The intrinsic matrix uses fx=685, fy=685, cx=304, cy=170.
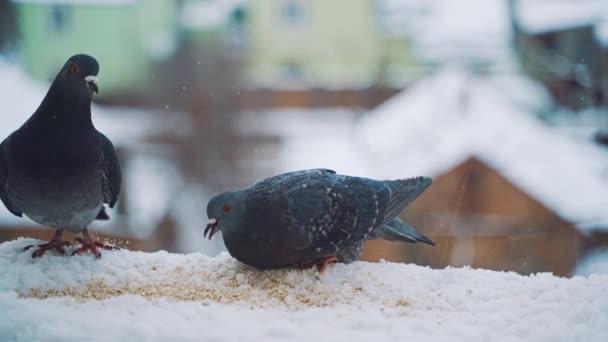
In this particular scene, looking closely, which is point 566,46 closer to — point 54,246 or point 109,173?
point 109,173

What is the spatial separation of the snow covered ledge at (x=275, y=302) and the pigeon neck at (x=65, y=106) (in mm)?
468

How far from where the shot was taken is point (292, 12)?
7598 mm

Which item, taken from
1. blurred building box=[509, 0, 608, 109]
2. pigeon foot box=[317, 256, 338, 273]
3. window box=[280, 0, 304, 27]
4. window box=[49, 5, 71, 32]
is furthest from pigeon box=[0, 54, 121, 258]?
window box=[280, 0, 304, 27]

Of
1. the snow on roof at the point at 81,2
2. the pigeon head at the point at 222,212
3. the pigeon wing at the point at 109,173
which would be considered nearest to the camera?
the pigeon head at the point at 222,212

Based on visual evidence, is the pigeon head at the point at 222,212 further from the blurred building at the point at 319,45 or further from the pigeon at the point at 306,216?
the blurred building at the point at 319,45

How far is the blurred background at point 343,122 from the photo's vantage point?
3236mm

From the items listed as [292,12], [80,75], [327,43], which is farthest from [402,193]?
[327,43]

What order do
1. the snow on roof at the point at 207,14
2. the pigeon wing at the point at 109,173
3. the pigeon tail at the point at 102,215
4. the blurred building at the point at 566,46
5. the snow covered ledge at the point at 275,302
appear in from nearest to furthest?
the snow covered ledge at the point at 275,302, the pigeon wing at the point at 109,173, the pigeon tail at the point at 102,215, the blurred building at the point at 566,46, the snow on roof at the point at 207,14

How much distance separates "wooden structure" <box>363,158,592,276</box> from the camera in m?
3.19

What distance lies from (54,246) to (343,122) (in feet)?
11.1

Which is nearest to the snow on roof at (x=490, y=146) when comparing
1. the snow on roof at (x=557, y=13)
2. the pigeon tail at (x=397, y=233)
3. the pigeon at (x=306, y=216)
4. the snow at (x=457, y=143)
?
the snow at (x=457, y=143)

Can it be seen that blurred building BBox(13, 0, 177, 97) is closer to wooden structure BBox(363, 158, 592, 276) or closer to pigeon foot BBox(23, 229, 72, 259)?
pigeon foot BBox(23, 229, 72, 259)

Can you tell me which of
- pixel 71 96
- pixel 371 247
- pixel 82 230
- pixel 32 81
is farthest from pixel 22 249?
pixel 371 247

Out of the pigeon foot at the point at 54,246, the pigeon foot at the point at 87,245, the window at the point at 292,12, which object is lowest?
the pigeon foot at the point at 87,245
